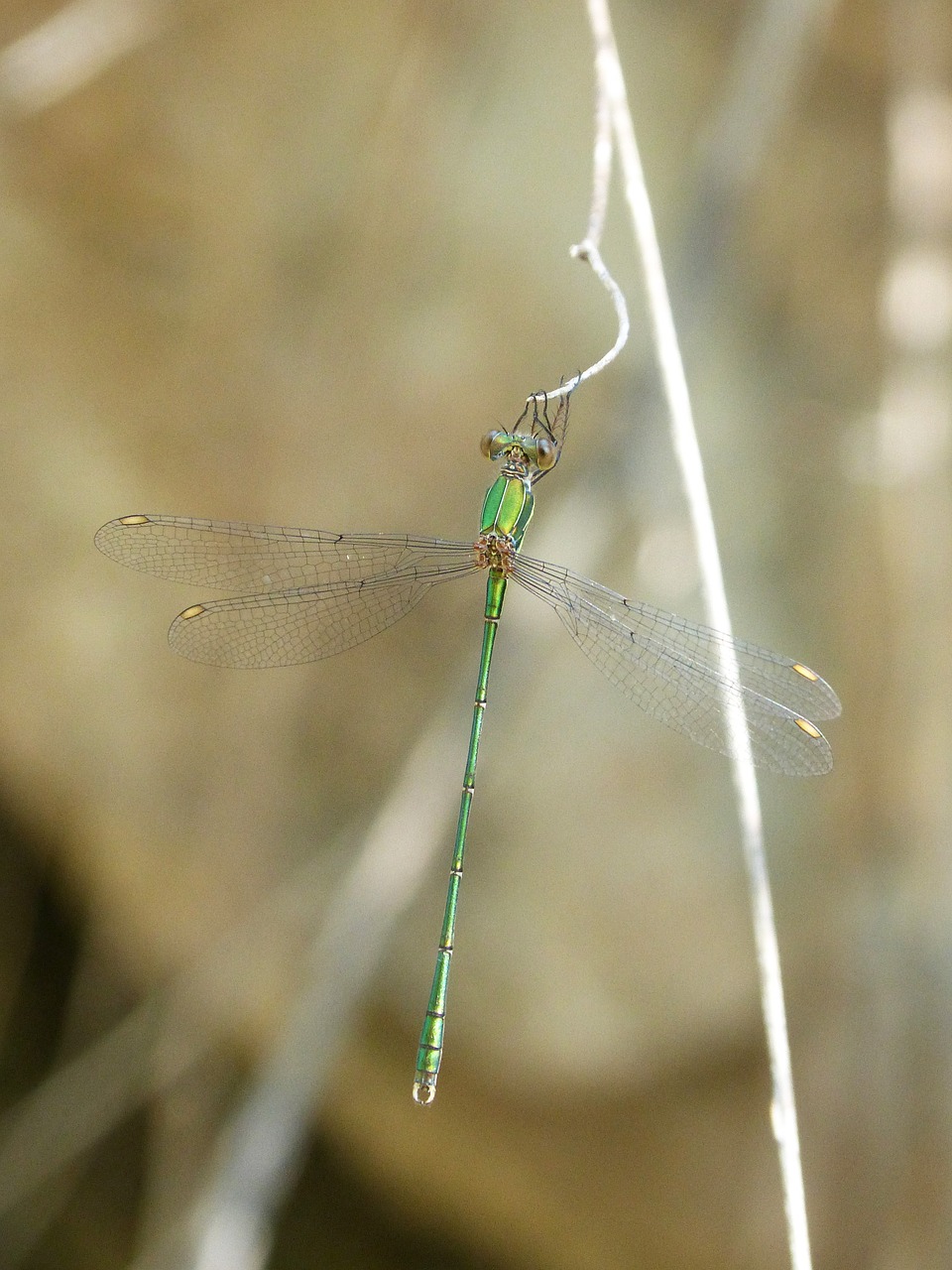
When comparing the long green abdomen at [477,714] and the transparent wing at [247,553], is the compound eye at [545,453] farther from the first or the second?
the transparent wing at [247,553]

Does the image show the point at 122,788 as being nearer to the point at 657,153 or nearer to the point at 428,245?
the point at 428,245

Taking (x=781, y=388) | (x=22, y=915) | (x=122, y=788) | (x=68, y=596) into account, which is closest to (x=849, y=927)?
(x=781, y=388)

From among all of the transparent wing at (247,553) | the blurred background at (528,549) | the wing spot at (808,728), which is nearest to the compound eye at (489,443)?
the transparent wing at (247,553)

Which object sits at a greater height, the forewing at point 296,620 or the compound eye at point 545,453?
the compound eye at point 545,453

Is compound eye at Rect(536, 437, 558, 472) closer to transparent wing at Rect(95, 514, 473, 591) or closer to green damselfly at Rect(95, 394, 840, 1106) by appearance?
green damselfly at Rect(95, 394, 840, 1106)

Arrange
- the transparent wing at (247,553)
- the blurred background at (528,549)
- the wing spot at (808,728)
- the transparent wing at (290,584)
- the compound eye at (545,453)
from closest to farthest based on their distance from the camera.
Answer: the wing spot at (808,728)
the compound eye at (545,453)
the transparent wing at (247,553)
the transparent wing at (290,584)
the blurred background at (528,549)

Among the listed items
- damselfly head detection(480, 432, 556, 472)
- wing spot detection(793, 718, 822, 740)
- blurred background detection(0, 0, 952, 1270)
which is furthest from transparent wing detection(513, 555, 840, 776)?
blurred background detection(0, 0, 952, 1270)
